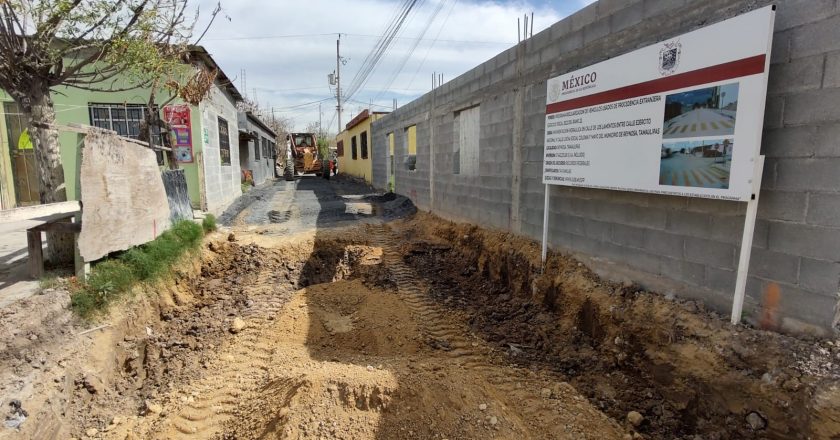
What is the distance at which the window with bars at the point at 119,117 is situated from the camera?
8.49 meters

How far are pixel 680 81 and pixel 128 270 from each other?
552 cm

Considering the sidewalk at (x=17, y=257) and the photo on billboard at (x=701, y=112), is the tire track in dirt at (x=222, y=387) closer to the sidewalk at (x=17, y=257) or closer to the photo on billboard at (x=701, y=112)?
the sidewalk at (x=17, y=257)

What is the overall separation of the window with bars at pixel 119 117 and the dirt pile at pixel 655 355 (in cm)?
737

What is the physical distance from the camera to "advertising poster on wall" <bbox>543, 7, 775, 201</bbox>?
268 centimetres

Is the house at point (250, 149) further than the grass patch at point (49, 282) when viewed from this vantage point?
Yes

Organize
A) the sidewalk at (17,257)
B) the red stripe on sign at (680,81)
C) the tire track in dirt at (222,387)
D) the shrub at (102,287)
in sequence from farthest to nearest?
the shrub at (102,287) < the sidewalk at (17,257) < the tire track in dirt at (222,387) < the red stripe on sign at (680,81)

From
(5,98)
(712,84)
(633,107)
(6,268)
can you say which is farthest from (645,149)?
(5,98)

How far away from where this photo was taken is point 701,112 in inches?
118

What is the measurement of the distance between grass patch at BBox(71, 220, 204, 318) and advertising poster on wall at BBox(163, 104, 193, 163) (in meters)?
2.85

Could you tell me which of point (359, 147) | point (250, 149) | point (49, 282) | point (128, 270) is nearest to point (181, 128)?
point (128, 270)

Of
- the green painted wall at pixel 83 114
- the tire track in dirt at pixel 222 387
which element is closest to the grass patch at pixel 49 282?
the tire track in dirt at pixel 222 387

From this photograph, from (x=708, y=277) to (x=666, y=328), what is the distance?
0.49 m

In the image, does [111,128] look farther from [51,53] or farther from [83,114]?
[51,53]

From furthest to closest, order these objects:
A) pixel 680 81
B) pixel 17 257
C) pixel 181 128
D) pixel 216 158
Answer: pixel 216 158 < pixel 181 128 < pixel 17 257 < pixel 680 81
